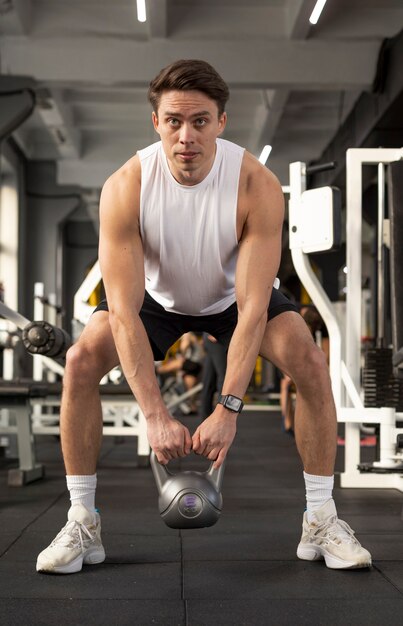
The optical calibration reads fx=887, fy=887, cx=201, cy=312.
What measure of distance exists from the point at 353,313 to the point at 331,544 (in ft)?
6.06

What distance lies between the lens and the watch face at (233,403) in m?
1.92

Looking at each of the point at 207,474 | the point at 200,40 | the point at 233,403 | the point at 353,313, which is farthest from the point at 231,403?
the point at 200,40

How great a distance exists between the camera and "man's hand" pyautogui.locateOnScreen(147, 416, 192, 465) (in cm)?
184

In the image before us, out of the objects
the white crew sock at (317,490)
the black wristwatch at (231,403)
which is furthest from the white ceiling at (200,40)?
the black wristwatch at (231,403)

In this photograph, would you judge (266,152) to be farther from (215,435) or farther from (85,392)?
(215,435)

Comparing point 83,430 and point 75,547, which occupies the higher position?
point 83,430

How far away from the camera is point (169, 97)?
1944 mm

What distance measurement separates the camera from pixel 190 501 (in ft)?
6.10

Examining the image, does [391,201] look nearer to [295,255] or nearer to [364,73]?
[295,255]

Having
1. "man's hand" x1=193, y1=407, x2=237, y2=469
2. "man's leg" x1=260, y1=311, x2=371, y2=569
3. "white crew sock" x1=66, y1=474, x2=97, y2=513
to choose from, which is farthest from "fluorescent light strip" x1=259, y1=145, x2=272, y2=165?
"man's hand" x1=193, y1=407, x2=237, y2=469

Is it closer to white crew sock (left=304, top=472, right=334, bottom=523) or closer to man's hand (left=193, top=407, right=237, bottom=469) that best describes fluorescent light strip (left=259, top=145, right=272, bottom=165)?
white crew sock (left=304, top=472, right=334, bottom=523)

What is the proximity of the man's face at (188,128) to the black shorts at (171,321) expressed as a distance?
366 mm

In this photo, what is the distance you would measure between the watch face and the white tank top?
0.31m

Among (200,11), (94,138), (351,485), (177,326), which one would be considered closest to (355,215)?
(351,485)
